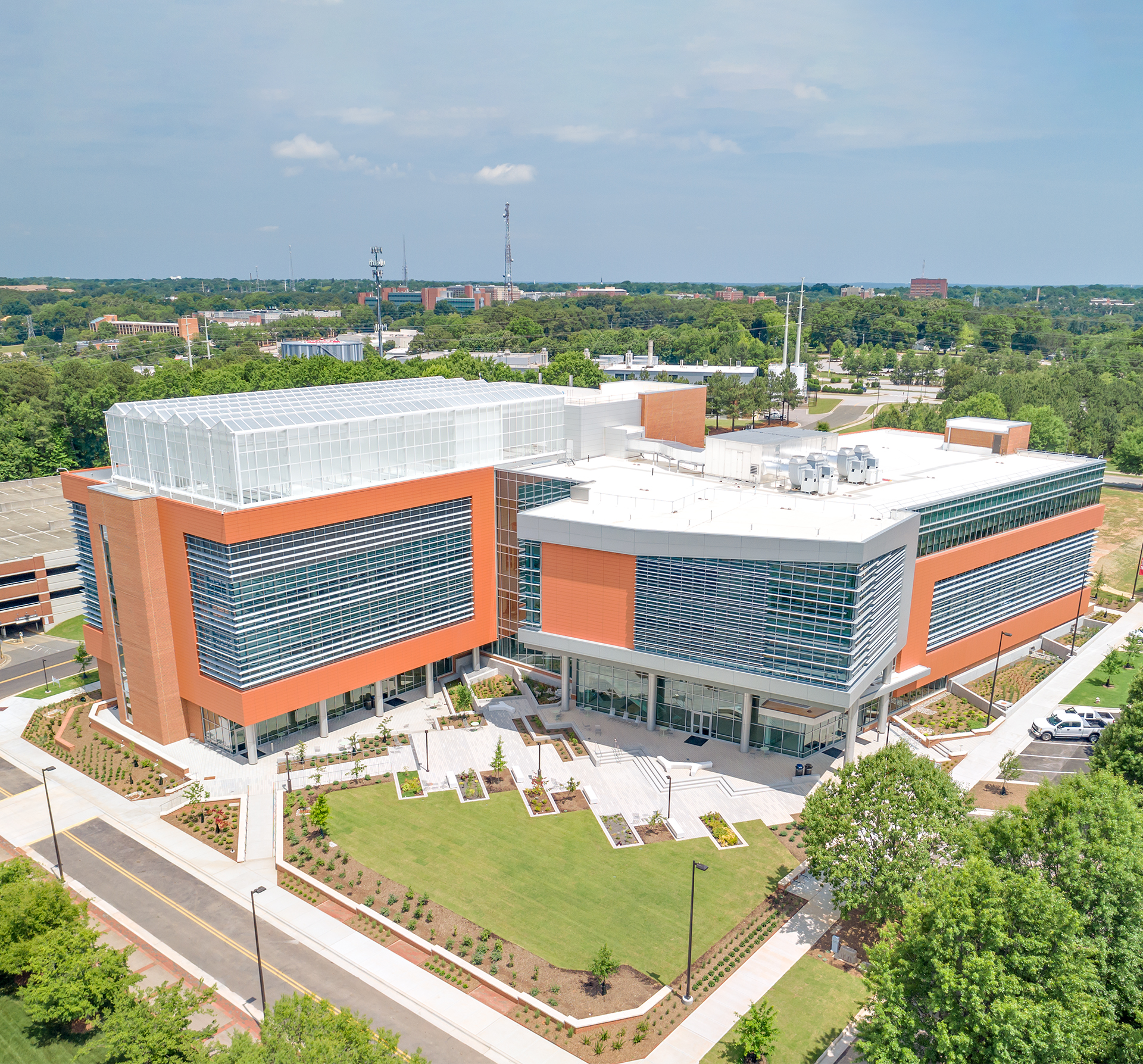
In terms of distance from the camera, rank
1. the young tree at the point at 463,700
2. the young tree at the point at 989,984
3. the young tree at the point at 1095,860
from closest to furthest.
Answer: the young tree at the point at 989,984 → the young tree at the point at 1095,860 → the young tree at the point at 463,700

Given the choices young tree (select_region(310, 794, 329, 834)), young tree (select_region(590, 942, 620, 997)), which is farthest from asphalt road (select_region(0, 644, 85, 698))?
young tree (select_region(590, 942, 620, 997))

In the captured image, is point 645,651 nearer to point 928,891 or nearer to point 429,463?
point 429,463

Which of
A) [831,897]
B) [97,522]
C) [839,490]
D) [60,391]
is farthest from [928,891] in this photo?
[60,391]

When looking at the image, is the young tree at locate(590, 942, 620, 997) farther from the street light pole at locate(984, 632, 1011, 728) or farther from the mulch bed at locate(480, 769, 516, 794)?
the street light pole at locate(984, 632, 1011, 728)

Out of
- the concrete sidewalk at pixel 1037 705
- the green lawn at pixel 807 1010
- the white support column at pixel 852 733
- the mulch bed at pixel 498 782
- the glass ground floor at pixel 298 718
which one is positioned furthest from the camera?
the glass ground floor at pixel 298 718

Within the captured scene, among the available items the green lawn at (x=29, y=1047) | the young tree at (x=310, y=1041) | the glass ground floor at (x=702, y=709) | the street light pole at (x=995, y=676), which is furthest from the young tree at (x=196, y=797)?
the street light pole at (x=995, y=676)

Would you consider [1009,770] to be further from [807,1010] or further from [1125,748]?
[807,1010]

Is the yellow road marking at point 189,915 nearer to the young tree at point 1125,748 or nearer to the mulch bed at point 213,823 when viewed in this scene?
the mulch bed at point 213,823
